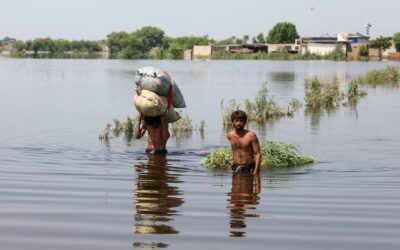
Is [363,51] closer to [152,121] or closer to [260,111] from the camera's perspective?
[260,111]

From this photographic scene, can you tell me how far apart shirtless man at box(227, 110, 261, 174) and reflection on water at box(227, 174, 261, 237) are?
5.2 inches

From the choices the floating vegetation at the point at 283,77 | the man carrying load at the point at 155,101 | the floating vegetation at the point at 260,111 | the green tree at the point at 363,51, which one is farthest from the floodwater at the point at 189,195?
the green tree at the point at 363,51

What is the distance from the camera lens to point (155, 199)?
913cm

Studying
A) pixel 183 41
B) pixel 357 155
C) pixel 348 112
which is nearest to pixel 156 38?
pixel 183 41

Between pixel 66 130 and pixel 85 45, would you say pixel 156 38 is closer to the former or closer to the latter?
pixel 85 45

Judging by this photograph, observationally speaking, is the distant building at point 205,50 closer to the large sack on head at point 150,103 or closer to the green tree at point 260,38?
the green tree at point 260,38

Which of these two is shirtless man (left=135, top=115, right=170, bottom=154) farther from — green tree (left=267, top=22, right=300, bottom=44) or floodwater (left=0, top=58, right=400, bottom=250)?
green tree (left=267, top=22, right=300, bottom=44)

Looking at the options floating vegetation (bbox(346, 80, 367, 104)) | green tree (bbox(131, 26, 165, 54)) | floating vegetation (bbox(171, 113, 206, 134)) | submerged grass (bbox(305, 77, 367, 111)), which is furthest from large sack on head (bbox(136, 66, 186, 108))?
green tree (bbox(131, 26, 165, 54))

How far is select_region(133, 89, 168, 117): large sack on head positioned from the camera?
43.0 ft

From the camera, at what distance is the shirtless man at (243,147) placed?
34.2ft

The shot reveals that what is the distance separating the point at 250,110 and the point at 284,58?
113m

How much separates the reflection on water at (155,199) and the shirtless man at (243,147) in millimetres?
970

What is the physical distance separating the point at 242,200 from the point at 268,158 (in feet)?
11.7

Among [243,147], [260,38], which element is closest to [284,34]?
[260,38]
